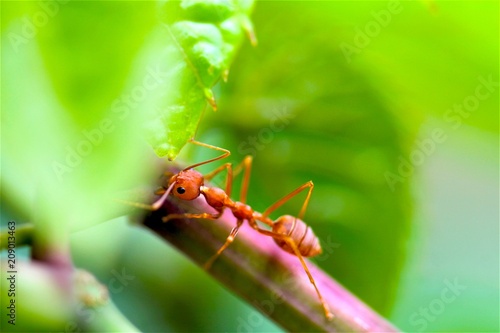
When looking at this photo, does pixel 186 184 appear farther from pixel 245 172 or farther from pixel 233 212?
pixel 245 172

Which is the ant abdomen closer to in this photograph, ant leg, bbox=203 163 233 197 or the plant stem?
ant leg, bbox=203 163 233 197

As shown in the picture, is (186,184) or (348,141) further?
(348,141)

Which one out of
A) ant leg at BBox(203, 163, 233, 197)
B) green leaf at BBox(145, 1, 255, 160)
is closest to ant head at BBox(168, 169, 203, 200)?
ant leg at BBox(203, 163, 233, 197)

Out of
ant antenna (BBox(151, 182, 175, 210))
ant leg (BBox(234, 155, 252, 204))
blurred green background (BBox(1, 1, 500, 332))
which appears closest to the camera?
ant antenna (BBox(151, 182, 175, 210))

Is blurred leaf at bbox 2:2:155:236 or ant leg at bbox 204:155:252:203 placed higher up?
blurred leaf at bbox 2:2:155:236

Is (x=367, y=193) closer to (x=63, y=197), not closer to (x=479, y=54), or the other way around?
(x=479, y=54)

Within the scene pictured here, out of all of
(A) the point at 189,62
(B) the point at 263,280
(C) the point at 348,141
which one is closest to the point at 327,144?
(C) the point at 348,141
